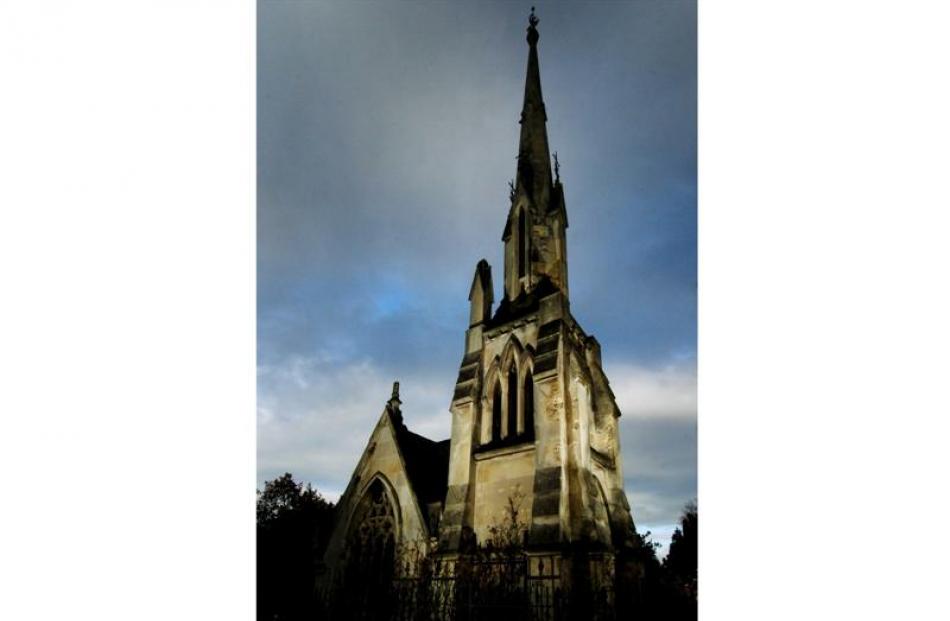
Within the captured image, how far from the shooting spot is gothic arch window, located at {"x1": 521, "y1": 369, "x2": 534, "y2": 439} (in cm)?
1045

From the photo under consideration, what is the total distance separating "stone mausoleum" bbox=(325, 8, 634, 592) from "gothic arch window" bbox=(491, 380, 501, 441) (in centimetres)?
2

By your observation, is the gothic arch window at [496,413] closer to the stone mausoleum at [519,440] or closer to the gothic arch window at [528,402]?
the stone mausoleum at [519,440]

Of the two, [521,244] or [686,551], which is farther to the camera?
[521,244]

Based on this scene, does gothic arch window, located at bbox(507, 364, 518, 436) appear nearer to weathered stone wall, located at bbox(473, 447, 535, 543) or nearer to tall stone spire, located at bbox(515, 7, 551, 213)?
weathered stone wall, located at bbox(473, 447, 535, 543)

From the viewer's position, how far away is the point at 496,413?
37.0ft

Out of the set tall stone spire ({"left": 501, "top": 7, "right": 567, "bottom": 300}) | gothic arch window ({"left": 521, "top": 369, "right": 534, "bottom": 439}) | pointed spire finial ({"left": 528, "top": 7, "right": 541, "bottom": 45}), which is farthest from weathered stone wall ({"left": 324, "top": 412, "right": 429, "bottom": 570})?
pointed spire finial ({"left": 528, "top": 7, "right": 541, "bottom": 45})

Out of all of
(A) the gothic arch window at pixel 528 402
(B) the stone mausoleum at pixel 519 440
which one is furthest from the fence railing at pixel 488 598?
(A) the gothic arch window at pixel 528 402

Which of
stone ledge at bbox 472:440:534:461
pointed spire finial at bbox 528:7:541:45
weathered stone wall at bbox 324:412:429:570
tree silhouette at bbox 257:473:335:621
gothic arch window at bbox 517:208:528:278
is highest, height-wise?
pointed spire finial at bbox 528:7:541:45

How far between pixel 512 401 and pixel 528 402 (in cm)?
49

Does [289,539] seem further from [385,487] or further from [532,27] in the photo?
[532,27]

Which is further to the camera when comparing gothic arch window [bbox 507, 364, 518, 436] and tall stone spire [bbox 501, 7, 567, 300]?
tall stone spire [bbox 501, 7, 567, 300]

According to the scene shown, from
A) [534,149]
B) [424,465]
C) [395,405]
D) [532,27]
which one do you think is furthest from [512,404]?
[534,149]
